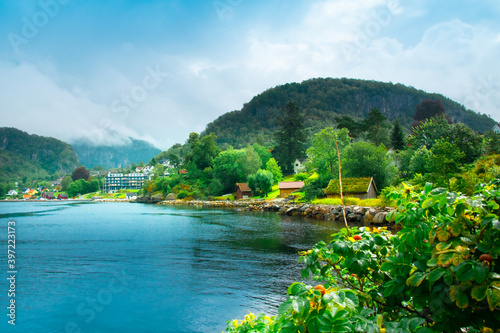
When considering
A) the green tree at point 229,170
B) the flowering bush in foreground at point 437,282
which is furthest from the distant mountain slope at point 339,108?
the flowering bush in foreground at point 437,282

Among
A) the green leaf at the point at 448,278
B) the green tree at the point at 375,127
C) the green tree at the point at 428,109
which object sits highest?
the green tree at the point at 428,109

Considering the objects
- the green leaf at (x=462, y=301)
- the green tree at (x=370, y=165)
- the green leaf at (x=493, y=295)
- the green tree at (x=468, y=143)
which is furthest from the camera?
the green tree at (x=370, y=165)

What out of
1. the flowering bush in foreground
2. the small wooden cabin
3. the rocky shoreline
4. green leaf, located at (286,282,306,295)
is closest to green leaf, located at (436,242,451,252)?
the flowering bush in foreground

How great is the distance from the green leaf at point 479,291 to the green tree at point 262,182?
2610 inches

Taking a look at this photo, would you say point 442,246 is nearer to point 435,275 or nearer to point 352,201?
point 435,275

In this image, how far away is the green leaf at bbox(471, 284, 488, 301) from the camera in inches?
83.0

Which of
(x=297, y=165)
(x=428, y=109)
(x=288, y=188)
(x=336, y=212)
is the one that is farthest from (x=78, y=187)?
(x=336, y=212)

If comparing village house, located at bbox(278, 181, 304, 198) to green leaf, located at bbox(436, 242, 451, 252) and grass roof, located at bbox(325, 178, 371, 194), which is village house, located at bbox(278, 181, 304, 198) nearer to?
grass roof, located at bbox(325, 178, 371, 194)

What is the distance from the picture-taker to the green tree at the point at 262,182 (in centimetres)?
6862

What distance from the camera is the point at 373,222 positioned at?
2867cm

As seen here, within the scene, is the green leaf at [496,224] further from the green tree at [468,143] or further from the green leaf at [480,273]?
the green tree at [468,143]

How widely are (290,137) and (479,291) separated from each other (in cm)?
8697

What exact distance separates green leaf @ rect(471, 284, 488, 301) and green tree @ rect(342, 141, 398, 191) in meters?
43.5

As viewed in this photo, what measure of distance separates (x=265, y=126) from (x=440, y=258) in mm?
180405
